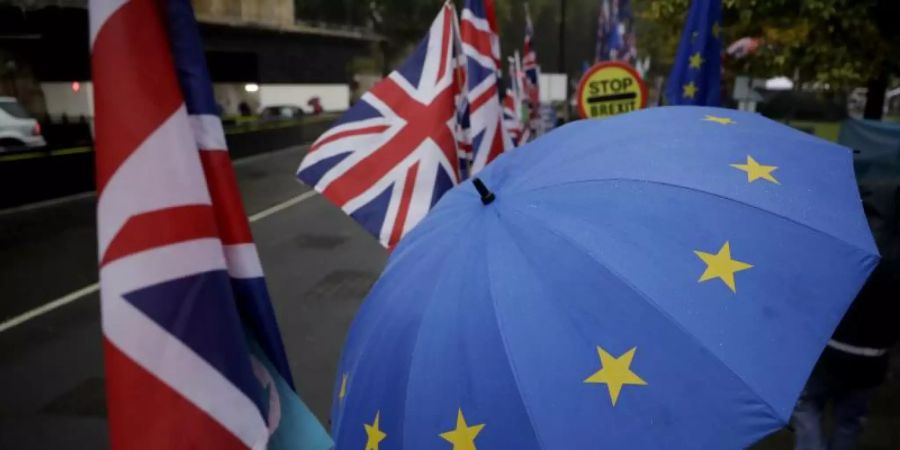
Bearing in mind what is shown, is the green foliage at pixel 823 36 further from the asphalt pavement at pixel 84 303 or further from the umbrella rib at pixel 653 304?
the umbrella rib at pixel 653 304

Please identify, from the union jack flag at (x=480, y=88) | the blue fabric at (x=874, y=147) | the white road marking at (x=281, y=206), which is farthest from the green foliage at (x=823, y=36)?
the white road marking at (x=281, y=206)

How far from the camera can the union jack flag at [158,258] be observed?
5.32 feet

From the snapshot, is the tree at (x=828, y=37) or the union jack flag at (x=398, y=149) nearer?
the union jack flag at (x=398, y=149)

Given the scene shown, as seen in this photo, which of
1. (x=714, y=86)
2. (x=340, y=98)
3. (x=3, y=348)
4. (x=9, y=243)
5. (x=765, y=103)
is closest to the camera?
(x=714, y=86)

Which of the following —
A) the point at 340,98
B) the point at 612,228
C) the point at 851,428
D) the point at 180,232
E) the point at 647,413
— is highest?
the point at 180,232

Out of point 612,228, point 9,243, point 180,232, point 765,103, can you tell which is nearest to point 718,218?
point 612,228

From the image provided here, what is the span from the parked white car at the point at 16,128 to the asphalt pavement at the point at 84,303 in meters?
3.47

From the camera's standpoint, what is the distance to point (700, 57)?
17.7 feet

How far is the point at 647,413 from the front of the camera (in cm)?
185

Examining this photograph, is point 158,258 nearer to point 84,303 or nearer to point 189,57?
point 189,57

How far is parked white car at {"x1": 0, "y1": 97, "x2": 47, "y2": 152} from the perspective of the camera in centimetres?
1764

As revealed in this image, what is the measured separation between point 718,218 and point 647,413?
0.69 meters

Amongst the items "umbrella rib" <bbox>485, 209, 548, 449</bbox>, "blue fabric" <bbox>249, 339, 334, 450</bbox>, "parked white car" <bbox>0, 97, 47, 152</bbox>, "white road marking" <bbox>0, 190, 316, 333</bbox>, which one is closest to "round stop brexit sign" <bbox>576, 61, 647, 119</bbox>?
"umbrella rib" <bbox>485, 209, 548, 449</bbox>

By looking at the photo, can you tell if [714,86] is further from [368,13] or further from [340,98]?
[368,13]
